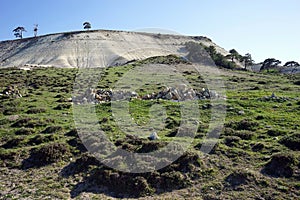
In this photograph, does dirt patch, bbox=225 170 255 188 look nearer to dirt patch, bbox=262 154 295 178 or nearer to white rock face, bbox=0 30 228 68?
dirt patch, bbox=262 154 295 178

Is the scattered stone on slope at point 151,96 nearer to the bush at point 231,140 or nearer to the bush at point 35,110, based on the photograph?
the bush at point 35,110

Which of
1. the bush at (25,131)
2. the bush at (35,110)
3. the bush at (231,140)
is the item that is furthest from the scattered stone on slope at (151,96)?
the bush at (231,140)

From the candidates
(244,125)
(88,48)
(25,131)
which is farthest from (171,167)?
(88,48)

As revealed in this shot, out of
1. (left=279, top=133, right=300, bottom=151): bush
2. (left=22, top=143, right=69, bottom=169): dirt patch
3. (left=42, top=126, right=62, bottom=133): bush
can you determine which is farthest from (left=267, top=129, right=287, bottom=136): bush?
(left=42, top=126, right=62, bottom=133): bush

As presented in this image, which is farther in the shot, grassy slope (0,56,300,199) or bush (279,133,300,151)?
bush (279,133,300,151)

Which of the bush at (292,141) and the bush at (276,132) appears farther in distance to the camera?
the bush at (276,132)

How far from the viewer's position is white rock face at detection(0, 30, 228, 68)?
98.7 metres

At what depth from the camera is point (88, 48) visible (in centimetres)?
10869

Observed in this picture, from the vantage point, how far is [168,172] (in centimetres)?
1274

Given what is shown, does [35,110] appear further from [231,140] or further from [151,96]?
[231,140]

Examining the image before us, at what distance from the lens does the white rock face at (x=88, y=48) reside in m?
98.7

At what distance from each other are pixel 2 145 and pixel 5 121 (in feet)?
17.1

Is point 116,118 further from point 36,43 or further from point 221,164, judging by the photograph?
point 36,43

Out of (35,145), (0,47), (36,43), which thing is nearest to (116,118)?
(35,145)
